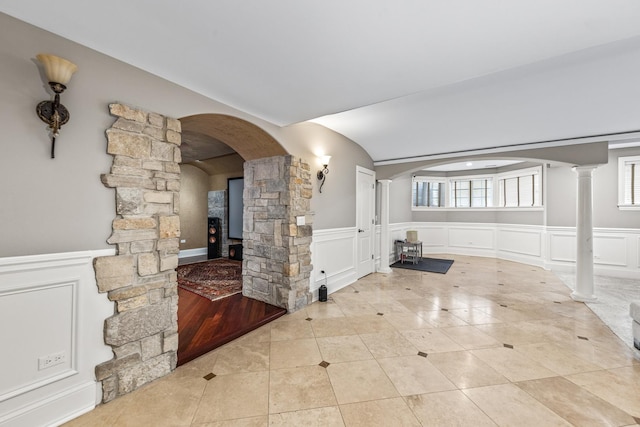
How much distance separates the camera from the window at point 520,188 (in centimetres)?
632

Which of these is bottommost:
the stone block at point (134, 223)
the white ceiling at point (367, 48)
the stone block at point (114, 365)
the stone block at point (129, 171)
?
the stone block at point (114, 365)

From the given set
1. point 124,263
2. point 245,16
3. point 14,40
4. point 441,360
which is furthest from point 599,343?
point 14,40

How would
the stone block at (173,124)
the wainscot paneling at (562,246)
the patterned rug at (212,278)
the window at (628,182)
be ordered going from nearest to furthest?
1. the stone block at (173,124)
2. the patterned rug at (212,278)
3. the window at (628,182)
4. the wainscot paneling at (562,246)

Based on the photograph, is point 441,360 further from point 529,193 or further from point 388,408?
point 529,193

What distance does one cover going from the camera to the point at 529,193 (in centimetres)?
652

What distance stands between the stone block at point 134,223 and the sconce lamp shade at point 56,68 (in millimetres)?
928

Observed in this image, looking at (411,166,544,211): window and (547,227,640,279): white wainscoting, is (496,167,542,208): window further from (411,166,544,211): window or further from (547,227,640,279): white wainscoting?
(547,227,640,279): white wainscoting

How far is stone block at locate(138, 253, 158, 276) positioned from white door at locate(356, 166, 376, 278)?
11.5 ft

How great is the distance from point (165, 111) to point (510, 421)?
3468mm

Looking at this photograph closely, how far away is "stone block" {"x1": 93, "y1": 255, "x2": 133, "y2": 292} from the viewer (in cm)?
174

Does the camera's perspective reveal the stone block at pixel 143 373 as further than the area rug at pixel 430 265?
No

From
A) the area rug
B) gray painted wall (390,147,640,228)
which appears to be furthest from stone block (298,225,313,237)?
gray painted wall (390,147,640,228)

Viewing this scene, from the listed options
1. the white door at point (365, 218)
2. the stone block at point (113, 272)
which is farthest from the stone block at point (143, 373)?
the white door at point (365, 218)

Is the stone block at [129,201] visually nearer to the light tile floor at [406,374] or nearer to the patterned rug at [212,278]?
the light tile floor at [406,374]
